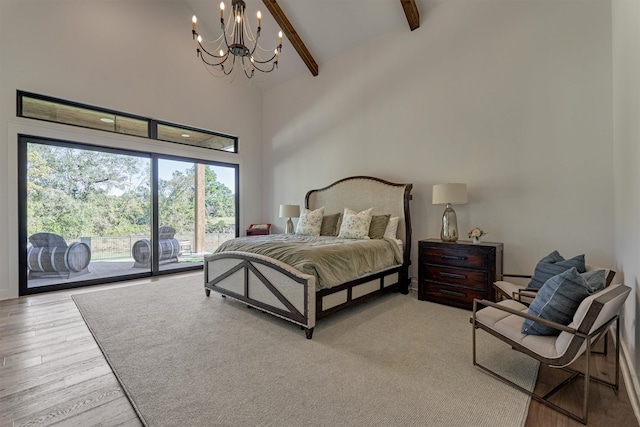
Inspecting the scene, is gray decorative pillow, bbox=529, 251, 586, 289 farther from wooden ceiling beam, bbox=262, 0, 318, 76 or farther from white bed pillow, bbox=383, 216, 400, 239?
wooden ceiling beam, bbox=262, 0, 318, 76

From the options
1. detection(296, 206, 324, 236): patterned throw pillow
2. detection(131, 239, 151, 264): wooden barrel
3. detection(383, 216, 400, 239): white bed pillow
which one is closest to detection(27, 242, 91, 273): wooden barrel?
detection(131, 239, 151, 264): wooden barrel

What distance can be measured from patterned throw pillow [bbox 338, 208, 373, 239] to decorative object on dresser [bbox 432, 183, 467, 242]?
100 cm

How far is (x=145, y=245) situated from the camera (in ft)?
17.2

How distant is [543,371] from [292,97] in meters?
6.06

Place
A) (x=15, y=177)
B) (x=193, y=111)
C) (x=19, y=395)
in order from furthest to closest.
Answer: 1. (x=193, y=111)
2. (x=15, y=177)
3. (x=19, y=395)

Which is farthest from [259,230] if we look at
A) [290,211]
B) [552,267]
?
[552,267]

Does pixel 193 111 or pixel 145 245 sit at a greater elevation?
pixel 193 111

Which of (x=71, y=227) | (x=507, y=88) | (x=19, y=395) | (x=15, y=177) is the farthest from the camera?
(x=71, y=227)

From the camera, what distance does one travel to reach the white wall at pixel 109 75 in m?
3.90

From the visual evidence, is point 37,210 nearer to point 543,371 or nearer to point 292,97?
point 292,97

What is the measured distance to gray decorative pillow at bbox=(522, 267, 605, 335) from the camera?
1751 mm

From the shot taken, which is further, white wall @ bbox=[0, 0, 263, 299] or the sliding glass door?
the sliding glass door

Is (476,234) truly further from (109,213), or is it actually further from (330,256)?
(109,213)

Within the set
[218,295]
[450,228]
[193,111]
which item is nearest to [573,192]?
[450,228]
